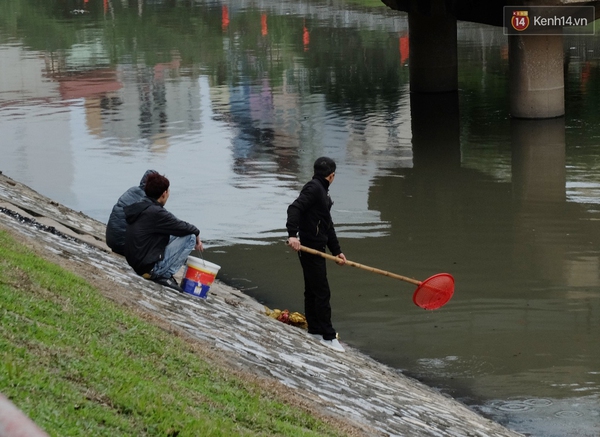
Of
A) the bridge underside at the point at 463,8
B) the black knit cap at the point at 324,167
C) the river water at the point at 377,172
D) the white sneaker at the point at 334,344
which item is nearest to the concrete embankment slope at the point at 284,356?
the white sneaker at the point at 334,344

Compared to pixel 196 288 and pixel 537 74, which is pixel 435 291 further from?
pixel 537 74

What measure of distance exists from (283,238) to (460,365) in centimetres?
526

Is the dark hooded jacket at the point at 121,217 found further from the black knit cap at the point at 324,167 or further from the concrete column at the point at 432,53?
the concrete column at the point at 432,53

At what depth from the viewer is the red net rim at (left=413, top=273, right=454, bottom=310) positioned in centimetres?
1039

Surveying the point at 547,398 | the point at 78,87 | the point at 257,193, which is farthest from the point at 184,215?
the point at 78,87

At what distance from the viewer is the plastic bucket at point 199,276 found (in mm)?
10477

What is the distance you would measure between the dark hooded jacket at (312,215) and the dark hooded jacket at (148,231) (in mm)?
981

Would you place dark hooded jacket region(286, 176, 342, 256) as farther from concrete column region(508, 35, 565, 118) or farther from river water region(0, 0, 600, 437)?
concrete column region(508, 35, 565, 118)

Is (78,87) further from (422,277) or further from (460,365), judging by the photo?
(460,365)

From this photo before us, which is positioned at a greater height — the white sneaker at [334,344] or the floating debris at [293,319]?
the floating debris at [293,319]

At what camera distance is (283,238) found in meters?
15.4

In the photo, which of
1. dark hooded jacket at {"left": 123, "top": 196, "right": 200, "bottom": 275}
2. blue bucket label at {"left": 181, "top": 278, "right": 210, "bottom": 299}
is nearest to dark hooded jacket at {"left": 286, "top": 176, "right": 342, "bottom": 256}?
dark hooded jacket at {"left": 123, "top": 196, "right": 200, "bottom": 275}
